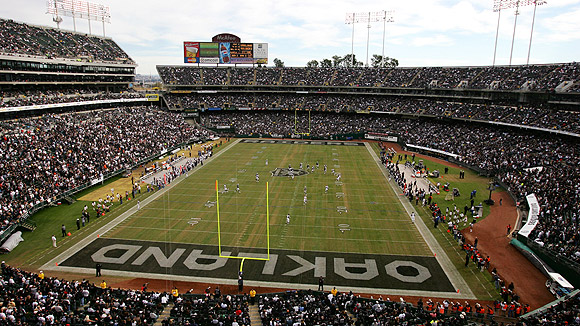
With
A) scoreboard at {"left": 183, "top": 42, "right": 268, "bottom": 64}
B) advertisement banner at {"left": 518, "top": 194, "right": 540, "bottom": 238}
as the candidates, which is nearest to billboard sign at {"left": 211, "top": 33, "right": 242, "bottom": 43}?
scoreboard at {"left": 183, "top": 42, "right": 268, "bottom": 64}

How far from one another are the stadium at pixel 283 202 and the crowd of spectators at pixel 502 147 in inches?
8.9

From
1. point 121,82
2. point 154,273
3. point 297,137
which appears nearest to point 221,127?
point 297,137

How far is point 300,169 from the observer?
1641 inches

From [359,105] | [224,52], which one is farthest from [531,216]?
[224,52]

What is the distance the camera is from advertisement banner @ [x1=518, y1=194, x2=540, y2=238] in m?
23.1

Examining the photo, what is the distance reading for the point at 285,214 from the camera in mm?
28188

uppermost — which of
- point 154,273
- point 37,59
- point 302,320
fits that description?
point 37,59

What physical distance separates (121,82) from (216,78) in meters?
19.5

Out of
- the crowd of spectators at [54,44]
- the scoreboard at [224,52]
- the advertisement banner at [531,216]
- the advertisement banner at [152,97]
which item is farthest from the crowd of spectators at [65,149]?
the advertisement banner at [531,216]

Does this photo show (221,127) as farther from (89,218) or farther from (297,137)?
(89,218)

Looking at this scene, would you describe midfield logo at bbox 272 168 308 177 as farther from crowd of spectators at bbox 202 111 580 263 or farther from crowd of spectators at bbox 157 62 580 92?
crowd of spectators at bbox 157 62 580 92

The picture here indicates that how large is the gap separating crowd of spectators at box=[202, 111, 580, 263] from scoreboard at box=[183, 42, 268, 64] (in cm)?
A: 1172

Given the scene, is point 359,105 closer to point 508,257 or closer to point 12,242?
point 508,257

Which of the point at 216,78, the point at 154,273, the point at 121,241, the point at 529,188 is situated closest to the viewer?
the point at 154,273
